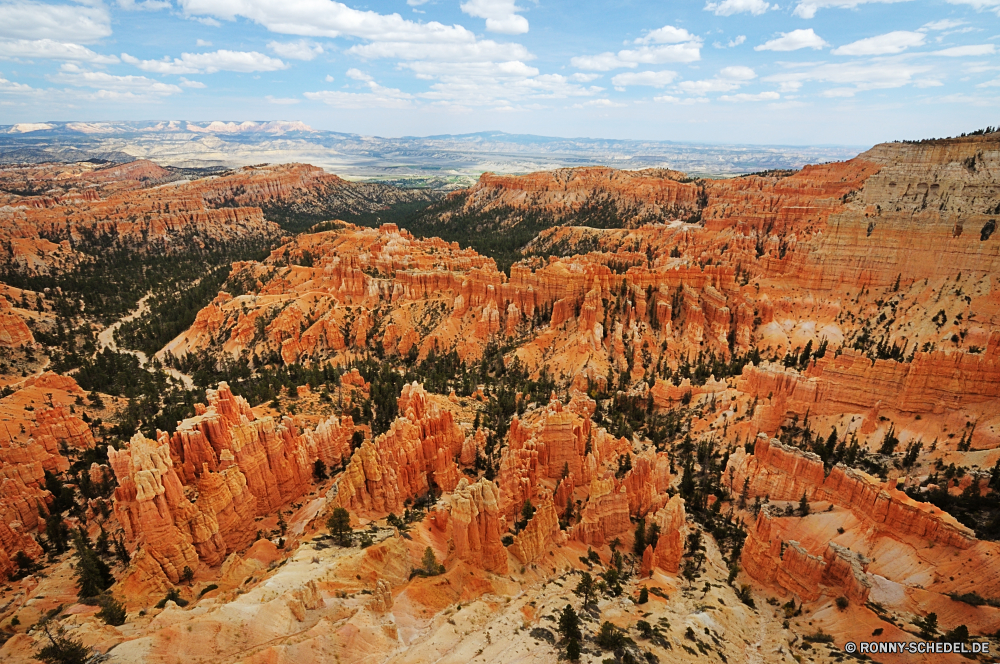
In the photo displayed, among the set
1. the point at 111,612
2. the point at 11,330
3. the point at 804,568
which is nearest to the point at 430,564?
the point at 111,612

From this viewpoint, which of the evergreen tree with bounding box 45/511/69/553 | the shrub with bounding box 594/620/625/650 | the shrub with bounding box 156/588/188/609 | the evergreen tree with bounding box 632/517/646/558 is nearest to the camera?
the shrub with bounding box 594/620/625/650

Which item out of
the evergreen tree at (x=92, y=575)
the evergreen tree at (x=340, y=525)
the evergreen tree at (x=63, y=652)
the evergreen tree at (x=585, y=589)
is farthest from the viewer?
the evergreen tree at (x=340, y=525)

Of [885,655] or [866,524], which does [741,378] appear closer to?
[866,524]

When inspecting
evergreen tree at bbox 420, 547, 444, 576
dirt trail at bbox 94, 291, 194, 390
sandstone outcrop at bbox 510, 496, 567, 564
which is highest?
evergreen tree at bbox 420, 547, 444, 576

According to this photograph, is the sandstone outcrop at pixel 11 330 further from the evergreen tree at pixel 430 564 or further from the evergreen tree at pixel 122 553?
the evergreen tree at pixel 430 564

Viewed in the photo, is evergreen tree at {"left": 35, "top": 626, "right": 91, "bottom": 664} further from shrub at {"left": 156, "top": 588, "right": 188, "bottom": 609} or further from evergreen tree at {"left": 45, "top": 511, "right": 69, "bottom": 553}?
evergreen tree at {"left": 45, "top": 511, "right": 69, "bottom": 553}

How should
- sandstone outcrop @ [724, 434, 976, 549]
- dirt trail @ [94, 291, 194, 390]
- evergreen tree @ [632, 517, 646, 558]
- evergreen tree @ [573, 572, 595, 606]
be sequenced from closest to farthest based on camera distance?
evergreen tree @ [573, 572, 595, 606]
sandstone outcrop @ [724, 434, 976, 549]
evergreen tree @ [632, 517, 646, 558]
dirt trail @ [94, 291, 194, 390]

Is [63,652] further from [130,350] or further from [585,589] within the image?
[130,350]

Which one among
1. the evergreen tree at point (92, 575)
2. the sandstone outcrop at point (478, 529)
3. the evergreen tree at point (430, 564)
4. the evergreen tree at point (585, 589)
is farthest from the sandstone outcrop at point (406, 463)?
the evergreen tree at point (585, 589)

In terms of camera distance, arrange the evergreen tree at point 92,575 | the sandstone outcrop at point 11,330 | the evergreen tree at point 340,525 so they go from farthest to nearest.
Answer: the sandstone outcrop at point 11,330 < the evergreen tree at point 340,525 < the evergreen tree at point 92,575

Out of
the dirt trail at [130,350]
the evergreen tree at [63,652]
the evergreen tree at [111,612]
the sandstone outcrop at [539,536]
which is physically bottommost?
the dirt trail at [130,350]

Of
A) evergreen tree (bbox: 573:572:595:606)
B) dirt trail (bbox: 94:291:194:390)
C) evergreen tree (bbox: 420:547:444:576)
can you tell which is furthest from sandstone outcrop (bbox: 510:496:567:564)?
dirt trail (bbox: 94:291:194:390)

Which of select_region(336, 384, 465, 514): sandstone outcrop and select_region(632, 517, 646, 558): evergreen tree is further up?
select_region(336, 384, 465, 514): sandstone outcrop
